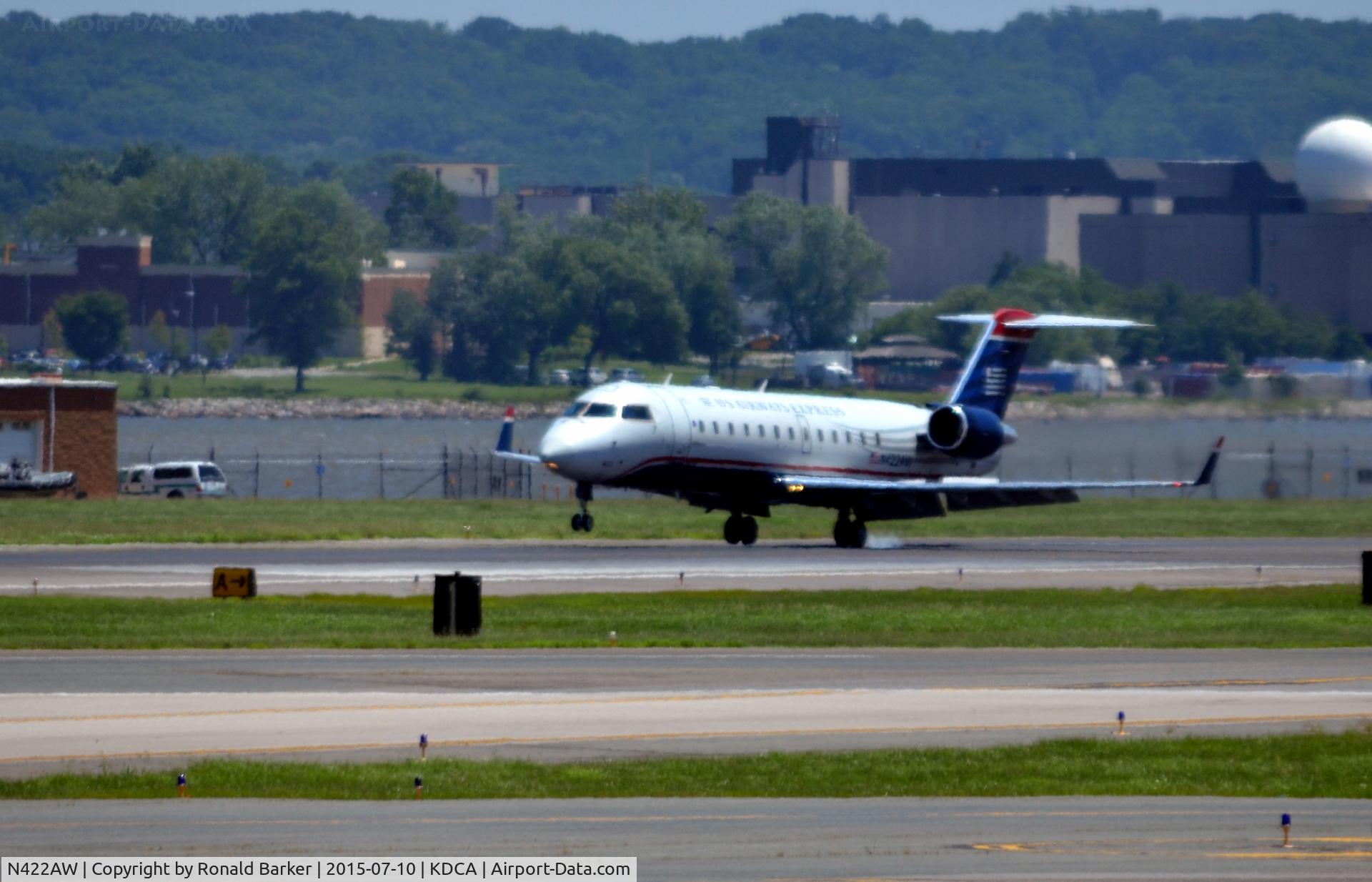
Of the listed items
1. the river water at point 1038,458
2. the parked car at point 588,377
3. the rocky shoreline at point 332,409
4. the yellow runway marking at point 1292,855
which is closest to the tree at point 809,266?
the parked car at point 588,377

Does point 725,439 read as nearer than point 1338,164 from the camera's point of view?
Yes

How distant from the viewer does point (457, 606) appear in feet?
104

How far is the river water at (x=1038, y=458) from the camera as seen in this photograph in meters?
74.8

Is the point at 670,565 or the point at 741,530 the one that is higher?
the point at 741,530

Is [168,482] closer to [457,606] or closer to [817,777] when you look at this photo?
[457,606]

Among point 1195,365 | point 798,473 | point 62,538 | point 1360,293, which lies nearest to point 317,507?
point 62,538

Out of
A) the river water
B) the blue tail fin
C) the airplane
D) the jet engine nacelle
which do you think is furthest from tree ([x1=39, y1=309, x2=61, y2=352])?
the jet engine nacelle

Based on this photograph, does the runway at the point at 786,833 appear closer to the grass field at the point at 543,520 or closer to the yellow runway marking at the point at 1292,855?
the yellow runway marking at the point at 1292,855

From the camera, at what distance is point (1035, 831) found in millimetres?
16906

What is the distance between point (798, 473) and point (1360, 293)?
415ft

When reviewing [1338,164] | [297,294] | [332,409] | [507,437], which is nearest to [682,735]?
[507,437]

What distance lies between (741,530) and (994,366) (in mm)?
9150

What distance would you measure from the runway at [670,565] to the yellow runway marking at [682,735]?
1734cm

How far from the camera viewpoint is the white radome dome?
174 metres
